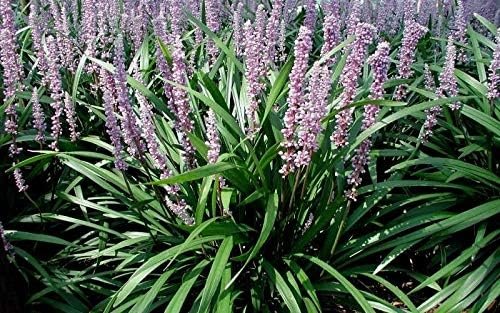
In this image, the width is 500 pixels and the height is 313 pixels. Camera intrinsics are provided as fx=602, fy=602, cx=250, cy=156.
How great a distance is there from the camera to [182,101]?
11.1 ft

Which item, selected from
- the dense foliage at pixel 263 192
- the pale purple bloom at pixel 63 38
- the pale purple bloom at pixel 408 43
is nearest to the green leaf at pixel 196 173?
the dense foliage at pixel 263 192

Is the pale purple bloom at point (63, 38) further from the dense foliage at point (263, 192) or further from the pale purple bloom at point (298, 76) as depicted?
the pale purple bloom at point (298, 76)

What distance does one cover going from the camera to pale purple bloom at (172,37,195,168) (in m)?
3.32

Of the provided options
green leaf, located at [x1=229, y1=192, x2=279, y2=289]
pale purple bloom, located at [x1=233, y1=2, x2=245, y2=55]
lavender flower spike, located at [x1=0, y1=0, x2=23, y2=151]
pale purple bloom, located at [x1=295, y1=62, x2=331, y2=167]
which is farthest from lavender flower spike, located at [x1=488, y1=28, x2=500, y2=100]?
lavender flower spike, located at [x1=0, y1=0, x2=23, y2=151]

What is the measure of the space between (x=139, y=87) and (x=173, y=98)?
0.81ft

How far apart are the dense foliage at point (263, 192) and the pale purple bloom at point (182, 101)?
0.04 ft

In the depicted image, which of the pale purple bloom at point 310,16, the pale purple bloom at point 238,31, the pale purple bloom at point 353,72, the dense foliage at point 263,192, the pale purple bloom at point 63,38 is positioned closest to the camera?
the pale purple bloom at point 353,72

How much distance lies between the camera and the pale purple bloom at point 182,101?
10.9ft

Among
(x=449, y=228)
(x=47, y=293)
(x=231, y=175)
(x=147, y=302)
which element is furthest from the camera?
(x=47, y=293)

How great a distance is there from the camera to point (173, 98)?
139 inches

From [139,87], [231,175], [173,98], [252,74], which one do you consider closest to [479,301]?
[231,175]

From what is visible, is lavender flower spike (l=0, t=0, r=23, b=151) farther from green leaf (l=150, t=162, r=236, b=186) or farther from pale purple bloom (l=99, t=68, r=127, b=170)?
green leaf (l=150, t=162, r=236, b=186)

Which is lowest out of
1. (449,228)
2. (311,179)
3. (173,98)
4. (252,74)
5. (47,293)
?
(47,293)

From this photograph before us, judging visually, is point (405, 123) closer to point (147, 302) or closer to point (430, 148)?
point (430, 148)
